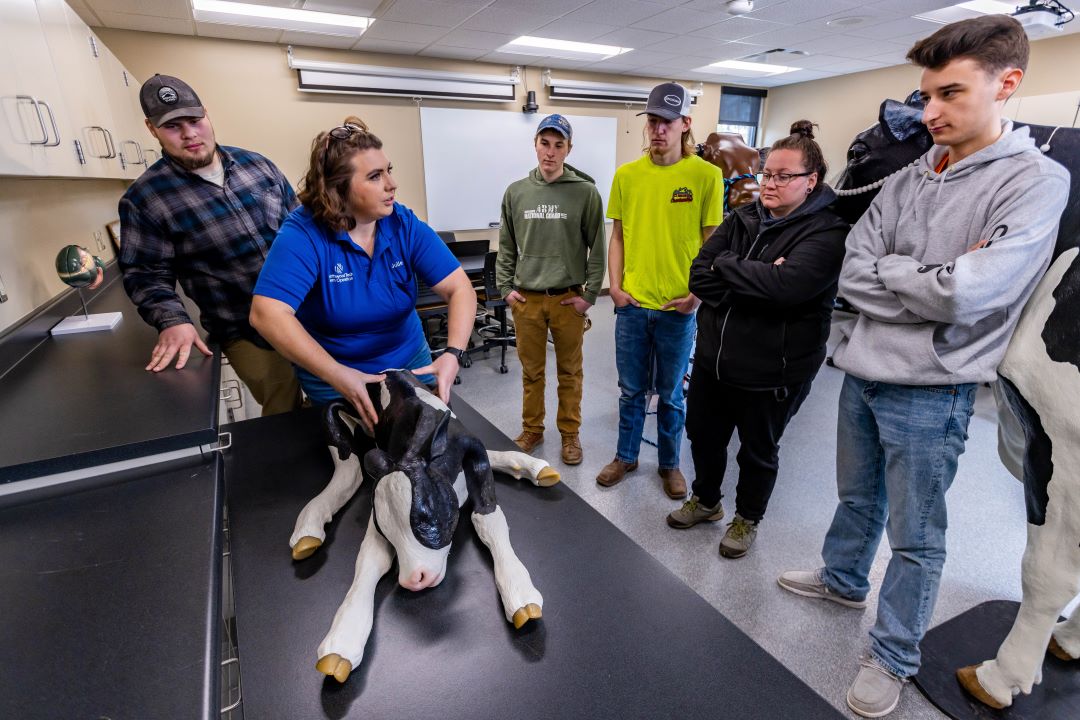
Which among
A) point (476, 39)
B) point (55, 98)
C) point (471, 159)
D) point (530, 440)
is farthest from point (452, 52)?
point (530, 440)

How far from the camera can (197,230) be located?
66.0 inches

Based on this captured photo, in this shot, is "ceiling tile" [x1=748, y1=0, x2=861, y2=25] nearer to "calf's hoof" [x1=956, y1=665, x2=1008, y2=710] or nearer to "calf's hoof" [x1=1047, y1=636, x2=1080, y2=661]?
"calf's hoof" [x1=1047, y1=636, x2=1080, y2=661]

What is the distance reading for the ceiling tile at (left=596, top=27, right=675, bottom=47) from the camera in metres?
4.45

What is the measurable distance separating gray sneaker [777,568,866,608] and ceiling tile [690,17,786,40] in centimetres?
420

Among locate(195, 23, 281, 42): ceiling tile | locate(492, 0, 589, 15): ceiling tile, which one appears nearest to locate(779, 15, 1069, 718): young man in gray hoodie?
locate(492, 0, 589, 15): ceiling tile

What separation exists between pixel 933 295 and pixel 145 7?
4.68 metres

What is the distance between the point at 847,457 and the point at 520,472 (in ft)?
3.19

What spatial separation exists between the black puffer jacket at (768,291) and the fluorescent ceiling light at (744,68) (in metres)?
5.09

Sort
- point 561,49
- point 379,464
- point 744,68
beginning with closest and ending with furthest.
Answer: point 379,464 → point 561,49 → point 744,68

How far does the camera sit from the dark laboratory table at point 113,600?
0.54m

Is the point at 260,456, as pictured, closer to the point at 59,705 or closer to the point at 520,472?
the point at 520,472

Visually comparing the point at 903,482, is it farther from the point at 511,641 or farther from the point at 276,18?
the point at 276,18

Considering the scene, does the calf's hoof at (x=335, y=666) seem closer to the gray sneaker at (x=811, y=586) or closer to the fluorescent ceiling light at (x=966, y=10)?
the gray sneaker at (x=811, y=586)

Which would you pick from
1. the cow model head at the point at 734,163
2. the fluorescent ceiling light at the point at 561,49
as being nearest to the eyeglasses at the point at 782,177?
the cow model head at the point at 734,163
